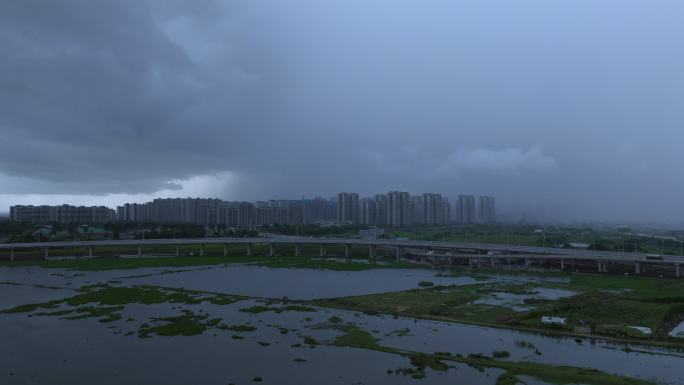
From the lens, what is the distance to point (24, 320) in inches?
944

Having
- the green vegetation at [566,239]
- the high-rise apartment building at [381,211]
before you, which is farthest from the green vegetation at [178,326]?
the high-rise apartment building at [381,211]

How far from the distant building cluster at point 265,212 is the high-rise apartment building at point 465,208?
11007 mm

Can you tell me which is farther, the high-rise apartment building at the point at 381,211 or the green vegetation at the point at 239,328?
the high-rise apartment building at the point at 381,211

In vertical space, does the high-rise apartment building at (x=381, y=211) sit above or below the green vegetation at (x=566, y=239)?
above

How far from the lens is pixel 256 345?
774 inches

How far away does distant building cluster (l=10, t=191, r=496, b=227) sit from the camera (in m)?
125

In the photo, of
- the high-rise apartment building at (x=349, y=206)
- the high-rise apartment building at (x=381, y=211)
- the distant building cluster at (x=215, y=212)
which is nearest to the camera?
the distant building cluster at (x=215, y=212)

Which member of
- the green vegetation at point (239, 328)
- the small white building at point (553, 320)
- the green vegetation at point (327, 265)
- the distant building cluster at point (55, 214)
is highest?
the distant building cluster at point (55, 214)

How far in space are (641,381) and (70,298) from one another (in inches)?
1249

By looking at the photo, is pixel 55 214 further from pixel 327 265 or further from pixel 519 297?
pixel 519 297

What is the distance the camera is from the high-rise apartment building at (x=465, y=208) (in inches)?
7293

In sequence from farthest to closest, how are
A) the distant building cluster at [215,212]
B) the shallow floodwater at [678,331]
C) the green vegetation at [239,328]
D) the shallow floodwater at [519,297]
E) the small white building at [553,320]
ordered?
the distant building cluster at [215,212], the shallow floodwater at [519,297], the small white building at [553,320], the green vegetation at [239,328], the shallow floodwater at [678,331]

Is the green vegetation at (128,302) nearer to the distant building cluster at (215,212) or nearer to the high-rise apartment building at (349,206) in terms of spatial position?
the distant building cluster at (215,212)

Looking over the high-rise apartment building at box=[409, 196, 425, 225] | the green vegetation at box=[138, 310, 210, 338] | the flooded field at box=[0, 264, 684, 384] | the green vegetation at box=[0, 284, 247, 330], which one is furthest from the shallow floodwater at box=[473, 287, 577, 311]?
the high-rise apartment building at box=[409, 196, 425, 225]
